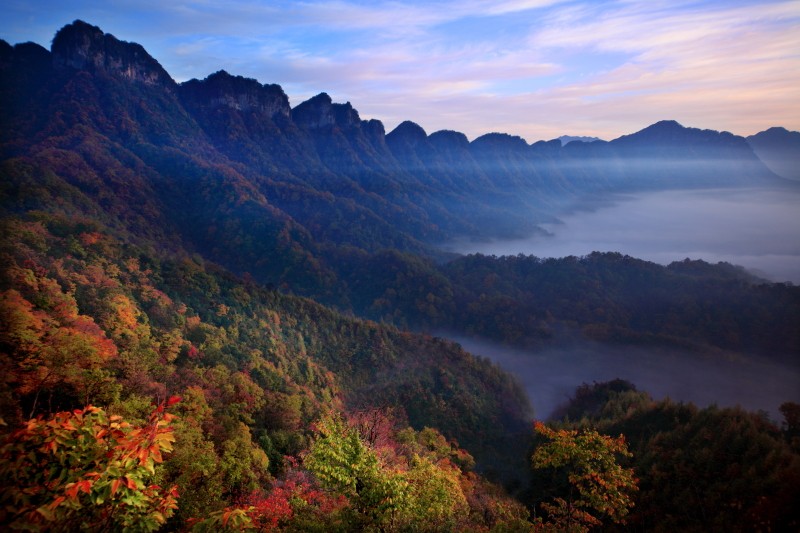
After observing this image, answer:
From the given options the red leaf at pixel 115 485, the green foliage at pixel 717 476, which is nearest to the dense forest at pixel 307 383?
the red leaf at pixel 115 485

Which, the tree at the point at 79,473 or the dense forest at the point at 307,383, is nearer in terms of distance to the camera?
the tree at the point at 79,473

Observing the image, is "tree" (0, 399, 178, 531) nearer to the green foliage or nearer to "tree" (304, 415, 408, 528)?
"tree" (304, 415, 408, 528)

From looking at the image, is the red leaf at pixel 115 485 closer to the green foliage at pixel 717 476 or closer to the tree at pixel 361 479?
the tree at pixel 361 479

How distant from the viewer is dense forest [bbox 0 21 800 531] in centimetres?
1278

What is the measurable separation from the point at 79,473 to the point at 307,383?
66.9 metres

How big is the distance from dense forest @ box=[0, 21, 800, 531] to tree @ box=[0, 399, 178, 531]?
0.04m

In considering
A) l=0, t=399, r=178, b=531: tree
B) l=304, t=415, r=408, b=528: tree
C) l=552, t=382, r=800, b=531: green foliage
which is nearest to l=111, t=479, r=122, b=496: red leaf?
l=0, t=399, r=178, b=531: tree

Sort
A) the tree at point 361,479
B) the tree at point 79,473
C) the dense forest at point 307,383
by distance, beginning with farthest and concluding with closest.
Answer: the dense forest at point 307,383 < the tree at point 361,479 < the tree at point 79,473

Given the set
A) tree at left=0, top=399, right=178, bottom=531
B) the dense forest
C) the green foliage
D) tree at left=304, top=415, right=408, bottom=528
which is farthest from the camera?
the green foliage

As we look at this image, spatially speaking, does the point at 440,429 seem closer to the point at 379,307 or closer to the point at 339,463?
the point at 339,463

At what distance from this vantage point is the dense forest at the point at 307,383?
41.9 feet

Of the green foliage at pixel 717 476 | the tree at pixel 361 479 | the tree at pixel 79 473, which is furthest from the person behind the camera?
the green foliage at pixel 717 476

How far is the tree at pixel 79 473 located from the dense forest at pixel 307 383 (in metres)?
0.04

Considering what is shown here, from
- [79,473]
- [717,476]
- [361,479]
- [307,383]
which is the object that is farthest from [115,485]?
[307,383]
